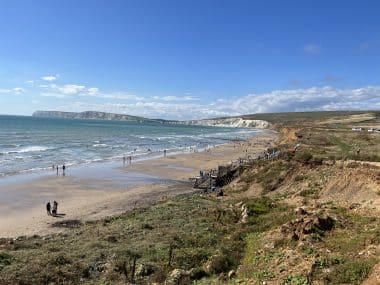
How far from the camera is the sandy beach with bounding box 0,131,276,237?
2880 cm

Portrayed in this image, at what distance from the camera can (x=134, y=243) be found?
722 inches

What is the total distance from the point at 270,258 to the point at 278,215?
6.51 metres

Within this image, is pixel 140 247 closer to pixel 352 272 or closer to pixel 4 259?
pixel 4 259

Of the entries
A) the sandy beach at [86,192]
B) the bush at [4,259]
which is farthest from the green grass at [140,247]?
the sandy beach at [86,192]

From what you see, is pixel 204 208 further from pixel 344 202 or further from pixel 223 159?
pixel 223 159

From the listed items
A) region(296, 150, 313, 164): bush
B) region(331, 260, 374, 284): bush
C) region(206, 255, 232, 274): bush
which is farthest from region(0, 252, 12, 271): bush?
region(296, 150, 313, 164): bush

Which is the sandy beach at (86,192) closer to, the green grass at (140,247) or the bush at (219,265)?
the green grass at (140,247)

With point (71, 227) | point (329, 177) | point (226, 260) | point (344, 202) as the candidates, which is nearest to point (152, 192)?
point (71, 227)

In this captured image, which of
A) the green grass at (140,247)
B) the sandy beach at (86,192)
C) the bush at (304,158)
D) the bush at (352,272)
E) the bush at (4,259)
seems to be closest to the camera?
the bush at (352,272)

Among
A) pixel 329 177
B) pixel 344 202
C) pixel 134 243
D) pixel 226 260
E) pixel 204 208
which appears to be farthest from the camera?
pixel 329 177

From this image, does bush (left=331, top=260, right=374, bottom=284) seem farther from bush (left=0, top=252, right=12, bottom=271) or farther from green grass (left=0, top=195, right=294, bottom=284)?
bush (left=0, top=252, right=12, bottom=271)

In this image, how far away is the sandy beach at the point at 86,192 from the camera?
28.8m

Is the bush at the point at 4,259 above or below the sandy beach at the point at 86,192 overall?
above

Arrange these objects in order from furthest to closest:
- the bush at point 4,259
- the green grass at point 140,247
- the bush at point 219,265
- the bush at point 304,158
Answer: the bush at point 304,158 < the bush at point 4,259 < the green grass at point 140,247 < the bush at point 219,265
